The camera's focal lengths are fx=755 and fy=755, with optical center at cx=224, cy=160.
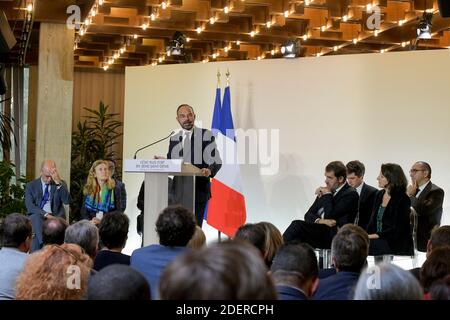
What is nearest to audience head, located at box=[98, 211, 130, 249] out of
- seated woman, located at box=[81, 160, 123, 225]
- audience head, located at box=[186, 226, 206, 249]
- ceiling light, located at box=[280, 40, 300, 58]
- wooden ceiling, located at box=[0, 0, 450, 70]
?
audience head, located at box=[186, 226, 206, 249]

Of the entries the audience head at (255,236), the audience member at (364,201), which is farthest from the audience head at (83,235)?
the audience member at (364,201)

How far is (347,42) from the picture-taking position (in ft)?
31.6

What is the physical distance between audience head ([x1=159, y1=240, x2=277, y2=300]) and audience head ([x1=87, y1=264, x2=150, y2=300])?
Answer: 52cm

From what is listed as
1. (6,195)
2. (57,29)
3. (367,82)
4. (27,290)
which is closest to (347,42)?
(367,82)

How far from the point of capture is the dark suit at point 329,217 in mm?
6030

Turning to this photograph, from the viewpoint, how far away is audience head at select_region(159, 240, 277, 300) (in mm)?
1253

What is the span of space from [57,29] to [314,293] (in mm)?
5912

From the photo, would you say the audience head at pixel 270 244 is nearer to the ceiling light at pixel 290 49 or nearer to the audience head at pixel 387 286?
the audience head at pixel 387 286

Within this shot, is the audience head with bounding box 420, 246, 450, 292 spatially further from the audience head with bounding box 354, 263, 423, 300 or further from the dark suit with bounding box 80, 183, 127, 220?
the dark suit with bounding box 80, 183, 127, 220

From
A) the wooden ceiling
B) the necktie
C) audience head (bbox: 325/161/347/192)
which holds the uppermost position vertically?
the wooden ceiling

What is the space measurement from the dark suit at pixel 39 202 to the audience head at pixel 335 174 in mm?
2387

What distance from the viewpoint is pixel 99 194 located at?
21.9 feet

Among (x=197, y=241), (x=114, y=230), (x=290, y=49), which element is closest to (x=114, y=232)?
(x=114, y=230)

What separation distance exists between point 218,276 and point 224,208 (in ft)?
20.0
